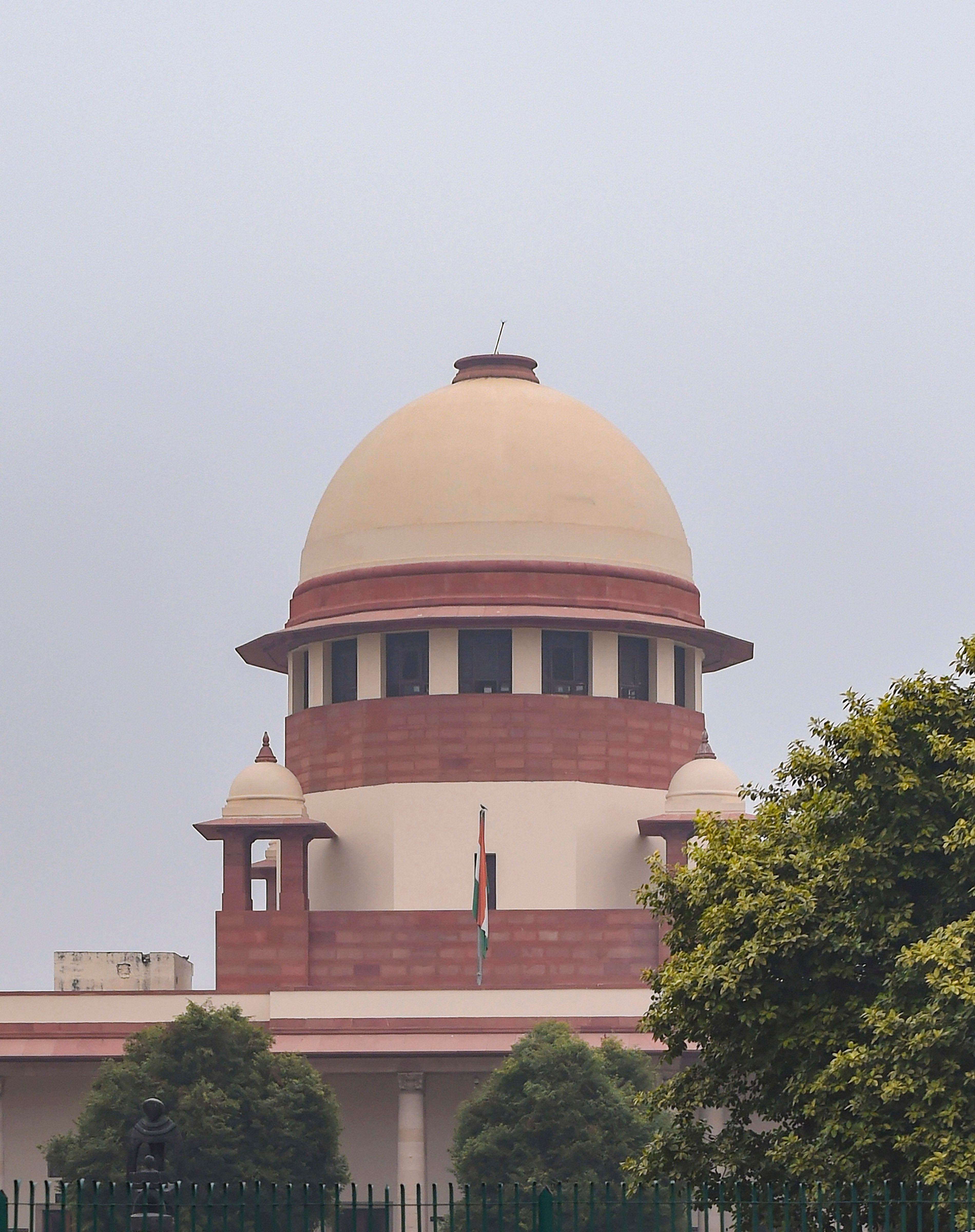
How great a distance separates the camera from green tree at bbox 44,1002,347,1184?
4403 centimetres

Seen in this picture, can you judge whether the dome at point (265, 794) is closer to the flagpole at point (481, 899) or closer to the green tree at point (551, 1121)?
the flagpole at point (481, 899)

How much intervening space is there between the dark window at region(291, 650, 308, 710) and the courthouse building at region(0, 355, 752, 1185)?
5 cm

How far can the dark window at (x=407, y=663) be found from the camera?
55.8m

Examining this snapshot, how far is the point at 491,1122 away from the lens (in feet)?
150

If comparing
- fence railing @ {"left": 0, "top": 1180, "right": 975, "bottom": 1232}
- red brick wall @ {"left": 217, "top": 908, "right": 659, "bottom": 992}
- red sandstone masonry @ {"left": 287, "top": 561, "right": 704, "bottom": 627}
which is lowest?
fence railing @ {"left": 0, "top": 1180, "right": 975, "bottom": 1232}

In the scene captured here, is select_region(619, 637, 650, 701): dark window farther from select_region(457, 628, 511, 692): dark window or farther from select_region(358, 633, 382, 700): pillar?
select_region(358, 633, 382, 700): pillar

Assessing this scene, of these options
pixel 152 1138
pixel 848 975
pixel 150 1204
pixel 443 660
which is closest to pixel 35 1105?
pixel 443 660

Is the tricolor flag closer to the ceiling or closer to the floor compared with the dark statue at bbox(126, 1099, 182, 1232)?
closer to the ceiling

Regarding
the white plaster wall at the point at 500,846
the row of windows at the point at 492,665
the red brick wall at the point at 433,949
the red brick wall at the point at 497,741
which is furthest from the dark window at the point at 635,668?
the red brick wall at the point at 433,949

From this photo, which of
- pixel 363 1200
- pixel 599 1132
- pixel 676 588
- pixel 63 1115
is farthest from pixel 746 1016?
pixel 676 588

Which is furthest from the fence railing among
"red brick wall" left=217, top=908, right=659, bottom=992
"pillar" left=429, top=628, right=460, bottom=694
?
"pillar" left=429, top=628, right=460, bottom=694

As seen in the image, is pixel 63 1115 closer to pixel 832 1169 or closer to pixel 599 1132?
pixel 599 1132

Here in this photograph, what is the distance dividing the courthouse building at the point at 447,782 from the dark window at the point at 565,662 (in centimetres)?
6

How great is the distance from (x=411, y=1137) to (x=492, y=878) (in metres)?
6.06
